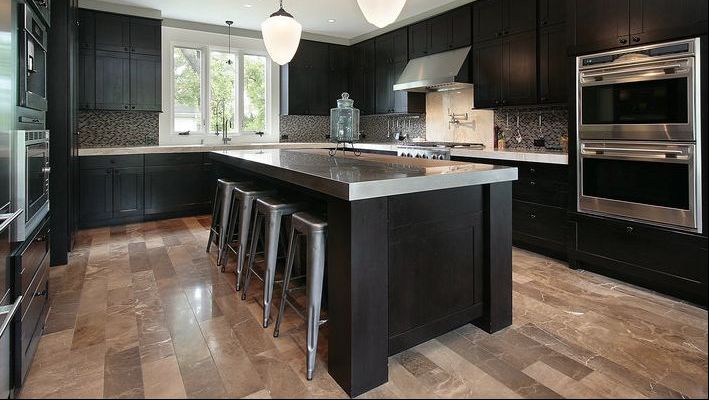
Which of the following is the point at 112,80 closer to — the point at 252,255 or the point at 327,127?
the point at 327,127

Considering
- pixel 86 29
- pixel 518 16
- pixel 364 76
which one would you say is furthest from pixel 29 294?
pixel 364 76

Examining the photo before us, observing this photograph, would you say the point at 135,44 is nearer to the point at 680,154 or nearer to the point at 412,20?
the point at 412,20

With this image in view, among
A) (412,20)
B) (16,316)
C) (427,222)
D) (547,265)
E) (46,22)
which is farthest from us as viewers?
(412,20)

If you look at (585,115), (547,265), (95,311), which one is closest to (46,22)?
(95,311)

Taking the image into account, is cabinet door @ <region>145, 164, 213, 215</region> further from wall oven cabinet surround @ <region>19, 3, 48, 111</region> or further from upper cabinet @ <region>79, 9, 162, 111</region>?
wall oven cabinet surround @ <region>19, 3, 48, 111</region>

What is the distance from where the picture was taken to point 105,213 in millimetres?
4922

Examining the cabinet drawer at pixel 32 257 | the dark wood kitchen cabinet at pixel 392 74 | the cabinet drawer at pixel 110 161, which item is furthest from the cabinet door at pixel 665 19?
the cabinet drawer at pixel 110 161

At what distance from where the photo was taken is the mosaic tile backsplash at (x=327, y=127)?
654cm

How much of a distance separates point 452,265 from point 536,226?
76.7 inches

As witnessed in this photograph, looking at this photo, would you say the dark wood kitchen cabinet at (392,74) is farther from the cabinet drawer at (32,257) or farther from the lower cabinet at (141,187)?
the cabinet drawer at (32,257)

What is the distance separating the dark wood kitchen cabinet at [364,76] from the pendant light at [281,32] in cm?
281

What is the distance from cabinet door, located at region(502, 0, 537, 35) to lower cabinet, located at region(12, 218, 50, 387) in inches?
162

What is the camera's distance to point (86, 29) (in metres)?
4.99

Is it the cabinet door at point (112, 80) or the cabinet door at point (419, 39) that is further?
the cabinet door at point (419, 39)
